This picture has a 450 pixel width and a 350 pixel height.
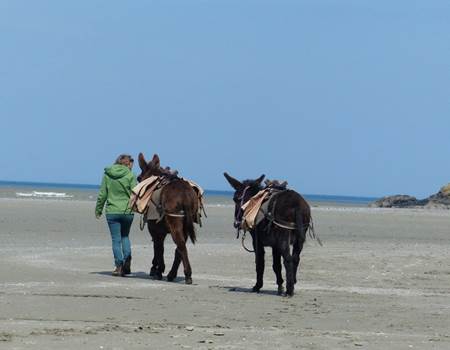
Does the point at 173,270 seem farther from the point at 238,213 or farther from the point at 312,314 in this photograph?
the point at 312,314

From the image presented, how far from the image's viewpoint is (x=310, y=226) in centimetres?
1661

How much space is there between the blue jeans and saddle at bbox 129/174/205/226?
0.35 metres

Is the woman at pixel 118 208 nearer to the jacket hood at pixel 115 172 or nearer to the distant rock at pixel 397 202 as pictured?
the jacket hood at pixel 115 172

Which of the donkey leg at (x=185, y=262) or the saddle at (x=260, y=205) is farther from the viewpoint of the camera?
the donkey leg at (x=185, y=262)

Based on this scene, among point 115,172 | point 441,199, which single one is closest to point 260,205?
point 115,172

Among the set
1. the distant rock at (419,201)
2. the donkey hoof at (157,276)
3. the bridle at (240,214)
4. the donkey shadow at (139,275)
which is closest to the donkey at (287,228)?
the bridle at (240,214)

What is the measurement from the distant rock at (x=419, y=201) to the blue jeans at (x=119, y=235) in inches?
2475

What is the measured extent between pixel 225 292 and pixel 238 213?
1.37 meters

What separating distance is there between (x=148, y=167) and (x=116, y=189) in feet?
2.84

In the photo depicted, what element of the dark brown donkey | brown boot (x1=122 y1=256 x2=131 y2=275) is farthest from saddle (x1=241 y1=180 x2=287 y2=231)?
brown boot (x1=122 y1=256 x2=131 y2=275)

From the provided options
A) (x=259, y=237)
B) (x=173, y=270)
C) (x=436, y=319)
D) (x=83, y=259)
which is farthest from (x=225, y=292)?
(x=83, y=259)

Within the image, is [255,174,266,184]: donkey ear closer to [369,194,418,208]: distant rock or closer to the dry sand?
the dry sand

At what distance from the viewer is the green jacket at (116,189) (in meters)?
18.9

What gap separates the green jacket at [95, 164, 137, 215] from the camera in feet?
62.0
